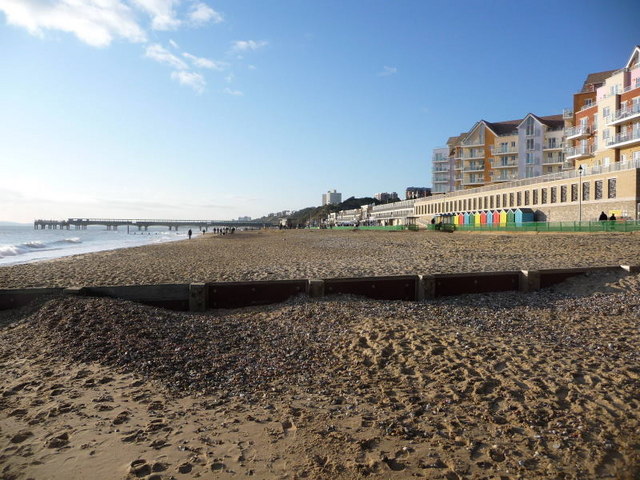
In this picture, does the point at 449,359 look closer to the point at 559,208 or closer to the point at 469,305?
the point at 469,305

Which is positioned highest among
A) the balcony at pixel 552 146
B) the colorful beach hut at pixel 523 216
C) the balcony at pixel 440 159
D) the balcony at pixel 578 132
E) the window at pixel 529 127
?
the window at pixel 529 127

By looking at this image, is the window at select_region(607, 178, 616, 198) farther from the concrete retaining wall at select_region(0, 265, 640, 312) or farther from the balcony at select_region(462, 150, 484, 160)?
the balcony at select_region(462, 150, 484, 160)

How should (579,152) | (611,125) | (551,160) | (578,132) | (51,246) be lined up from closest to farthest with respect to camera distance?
(611,125), (51,246), (579,152), (578,132), (551,160)

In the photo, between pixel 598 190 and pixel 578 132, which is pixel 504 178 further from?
pixel 598 190

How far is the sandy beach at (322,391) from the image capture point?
142 inches

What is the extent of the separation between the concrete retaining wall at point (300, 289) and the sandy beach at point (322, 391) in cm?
46

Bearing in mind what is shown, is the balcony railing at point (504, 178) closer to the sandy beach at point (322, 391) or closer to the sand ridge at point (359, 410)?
the sandy beach at point (322, 391)

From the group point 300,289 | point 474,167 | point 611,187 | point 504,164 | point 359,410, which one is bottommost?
point 359,410

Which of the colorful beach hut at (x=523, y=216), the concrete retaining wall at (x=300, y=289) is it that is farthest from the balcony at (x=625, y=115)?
the concrete retaining wall at (x=300, y=289)

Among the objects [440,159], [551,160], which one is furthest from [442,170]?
[551,160]

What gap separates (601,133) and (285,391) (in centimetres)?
5338

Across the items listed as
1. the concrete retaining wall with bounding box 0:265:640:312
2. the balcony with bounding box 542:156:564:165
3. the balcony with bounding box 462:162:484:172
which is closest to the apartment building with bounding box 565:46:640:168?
the balcony with bounding box 542:156:564:165

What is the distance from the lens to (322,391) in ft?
16.4

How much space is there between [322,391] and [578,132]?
187ft
